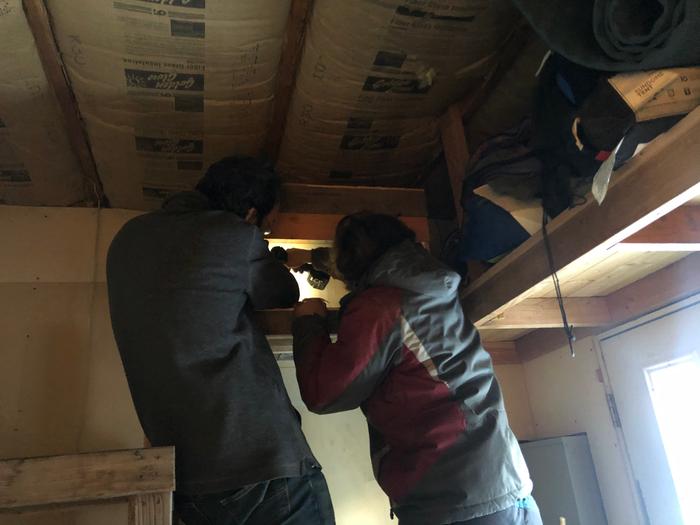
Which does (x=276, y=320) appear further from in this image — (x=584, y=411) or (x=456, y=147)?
(x=584, y=411)

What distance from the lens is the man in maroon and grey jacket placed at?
3.78ft

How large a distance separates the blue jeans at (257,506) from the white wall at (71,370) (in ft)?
2.48

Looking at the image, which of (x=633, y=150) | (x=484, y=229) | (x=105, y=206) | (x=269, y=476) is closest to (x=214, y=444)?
(x=269, y=476)

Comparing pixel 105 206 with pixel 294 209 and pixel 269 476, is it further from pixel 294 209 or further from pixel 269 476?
pixel 269 476

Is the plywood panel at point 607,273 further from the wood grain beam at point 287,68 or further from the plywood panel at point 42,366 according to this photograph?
the plywood panel at point 42,366

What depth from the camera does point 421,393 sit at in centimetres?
123

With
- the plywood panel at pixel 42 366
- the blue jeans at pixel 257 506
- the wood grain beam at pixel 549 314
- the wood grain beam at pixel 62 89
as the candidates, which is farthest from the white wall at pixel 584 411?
the wood grain beam at pixel 62 89

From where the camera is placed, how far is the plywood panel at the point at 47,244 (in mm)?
1968

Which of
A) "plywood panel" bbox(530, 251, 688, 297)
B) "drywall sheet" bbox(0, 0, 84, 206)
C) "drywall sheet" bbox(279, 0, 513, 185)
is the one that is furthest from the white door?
"drywall sheet" bbox(0, 0, 84, 206)

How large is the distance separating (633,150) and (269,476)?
91 cm

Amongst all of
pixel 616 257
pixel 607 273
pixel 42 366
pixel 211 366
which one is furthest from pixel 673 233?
pixel 42 366

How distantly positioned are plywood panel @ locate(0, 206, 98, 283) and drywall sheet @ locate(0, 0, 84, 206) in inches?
2.1

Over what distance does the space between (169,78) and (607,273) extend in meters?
1.35

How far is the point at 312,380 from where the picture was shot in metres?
1.25
